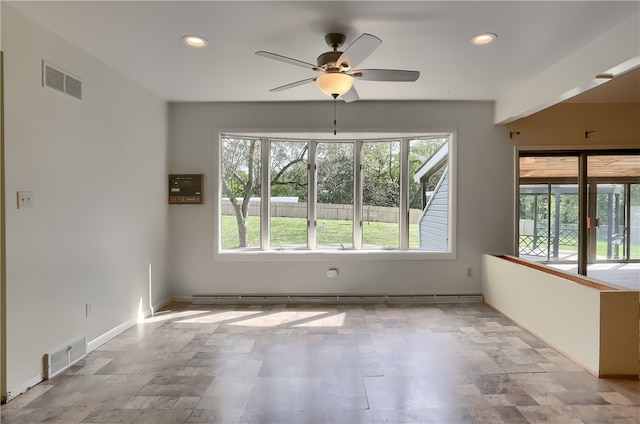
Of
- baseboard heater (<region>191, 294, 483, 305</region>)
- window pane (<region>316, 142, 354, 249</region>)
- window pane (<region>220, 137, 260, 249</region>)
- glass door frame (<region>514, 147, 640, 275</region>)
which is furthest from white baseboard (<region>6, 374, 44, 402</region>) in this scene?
glass door frame (<region>514, 147, 640, 275</region>)

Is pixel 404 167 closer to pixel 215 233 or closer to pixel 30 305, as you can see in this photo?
pixel 215 233

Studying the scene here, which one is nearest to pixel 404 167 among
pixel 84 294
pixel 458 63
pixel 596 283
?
pixel 458 63

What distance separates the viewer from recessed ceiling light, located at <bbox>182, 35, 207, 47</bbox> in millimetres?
2811

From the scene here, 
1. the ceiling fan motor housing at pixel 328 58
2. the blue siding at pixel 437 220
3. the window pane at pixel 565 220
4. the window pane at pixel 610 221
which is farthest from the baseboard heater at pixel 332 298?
the ceiling fan motor housing at pixel 328 58

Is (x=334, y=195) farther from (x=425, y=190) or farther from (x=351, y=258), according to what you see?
(x=425, y=190)

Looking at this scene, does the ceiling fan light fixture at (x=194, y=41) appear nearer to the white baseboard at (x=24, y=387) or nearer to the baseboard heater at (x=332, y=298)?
the white baseboard at (x=24, y=387)

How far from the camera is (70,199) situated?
2.94 m

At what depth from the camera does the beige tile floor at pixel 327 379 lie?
88.8 inches

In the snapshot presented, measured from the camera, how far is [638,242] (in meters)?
4.89

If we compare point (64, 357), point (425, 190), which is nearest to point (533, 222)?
point (425, 190)

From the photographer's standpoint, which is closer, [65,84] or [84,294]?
[65,84]

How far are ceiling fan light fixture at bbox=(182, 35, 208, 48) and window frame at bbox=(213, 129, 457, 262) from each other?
1.85m

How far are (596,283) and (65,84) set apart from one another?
15.8 ft

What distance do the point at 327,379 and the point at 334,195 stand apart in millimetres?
2854
